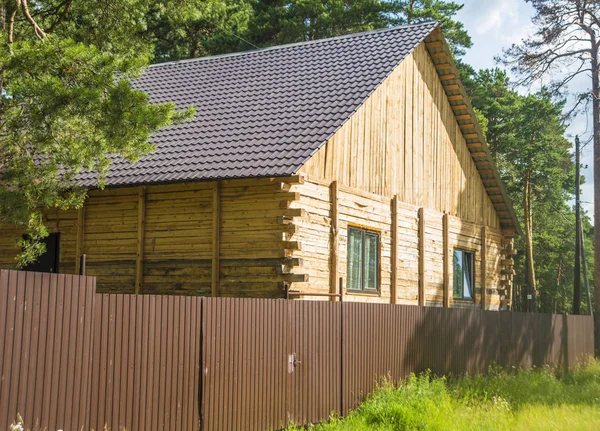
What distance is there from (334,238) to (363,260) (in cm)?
142

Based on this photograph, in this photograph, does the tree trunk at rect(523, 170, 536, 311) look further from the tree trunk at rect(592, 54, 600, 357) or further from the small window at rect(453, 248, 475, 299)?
the small window at rect(453, 248, 475, 299)

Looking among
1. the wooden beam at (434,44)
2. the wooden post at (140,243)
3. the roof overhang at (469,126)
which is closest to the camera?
the wooden post at (140,243)

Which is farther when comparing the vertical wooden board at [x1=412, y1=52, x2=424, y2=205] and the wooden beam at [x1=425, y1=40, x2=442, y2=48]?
the wooden beam at [x1=425, y1=40, x2=442, y2=48]

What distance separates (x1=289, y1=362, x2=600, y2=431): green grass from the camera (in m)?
11.5

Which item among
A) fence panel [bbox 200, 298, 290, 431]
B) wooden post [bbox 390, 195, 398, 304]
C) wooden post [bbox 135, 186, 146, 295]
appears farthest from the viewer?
wooden post [bbox 390, 195, 398, 304]

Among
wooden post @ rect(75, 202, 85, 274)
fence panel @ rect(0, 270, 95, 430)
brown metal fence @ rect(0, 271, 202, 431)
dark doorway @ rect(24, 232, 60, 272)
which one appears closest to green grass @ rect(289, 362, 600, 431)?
brown metal fence @ rect(0, 271, 202, 431)

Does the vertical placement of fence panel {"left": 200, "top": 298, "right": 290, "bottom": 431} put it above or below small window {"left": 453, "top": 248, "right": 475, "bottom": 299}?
below

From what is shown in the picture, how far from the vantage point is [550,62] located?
27.8m

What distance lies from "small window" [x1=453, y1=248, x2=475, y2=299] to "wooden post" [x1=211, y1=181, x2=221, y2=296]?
26.5 feet

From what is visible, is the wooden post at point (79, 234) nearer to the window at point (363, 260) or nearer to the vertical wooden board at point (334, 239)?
the vertical wooden board at point (334, 239)

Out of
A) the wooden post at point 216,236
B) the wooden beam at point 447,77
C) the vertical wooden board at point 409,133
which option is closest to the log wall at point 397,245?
the vertical wooden board at point 409,133

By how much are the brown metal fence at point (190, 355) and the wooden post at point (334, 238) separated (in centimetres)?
229

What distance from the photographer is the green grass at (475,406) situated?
1146 cm

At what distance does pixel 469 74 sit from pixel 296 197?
30745mm
